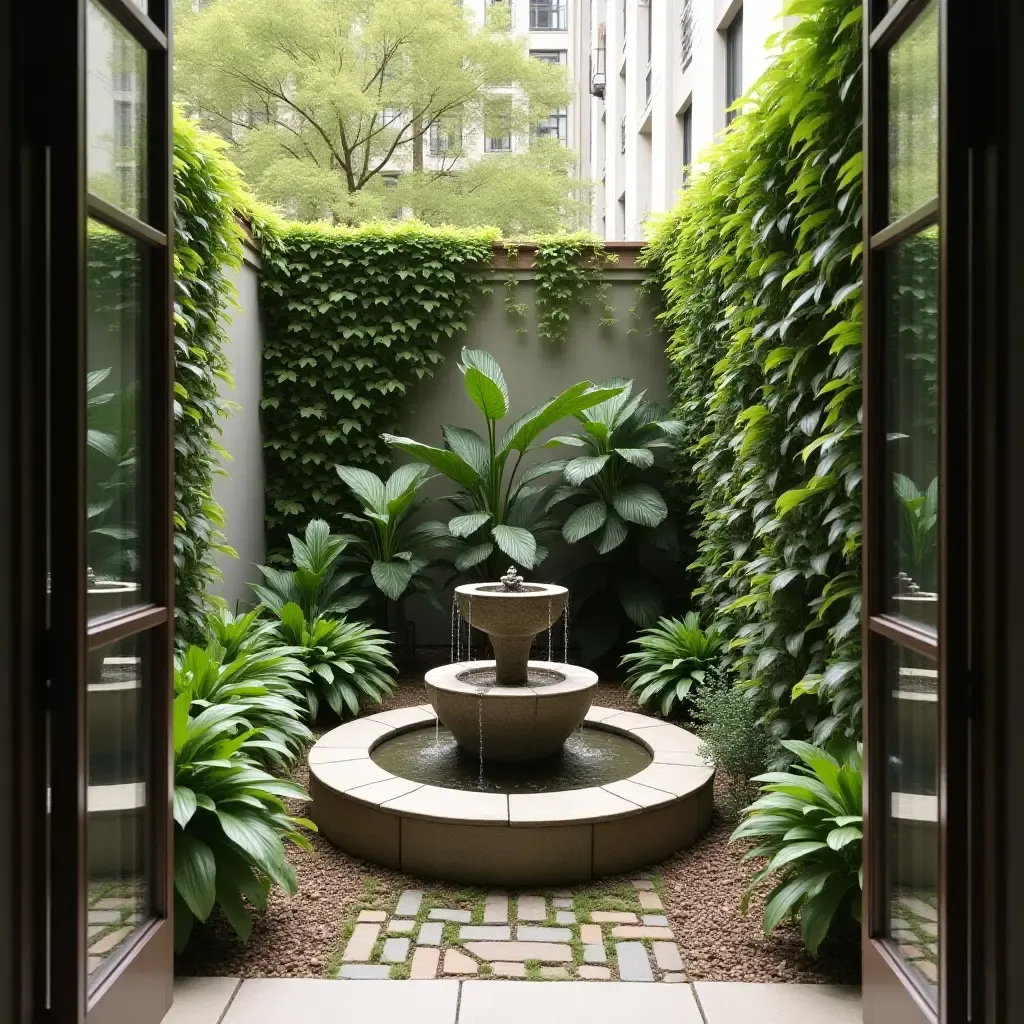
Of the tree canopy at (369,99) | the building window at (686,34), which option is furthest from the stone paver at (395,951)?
the tree canopy at (369,99)

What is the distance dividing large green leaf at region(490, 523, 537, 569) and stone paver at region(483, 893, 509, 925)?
280 cm

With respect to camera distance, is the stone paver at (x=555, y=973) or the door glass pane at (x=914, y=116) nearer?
the door glass pane at (x=914, y=116)

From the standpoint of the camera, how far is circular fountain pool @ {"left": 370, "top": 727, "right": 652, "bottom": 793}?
3.87m

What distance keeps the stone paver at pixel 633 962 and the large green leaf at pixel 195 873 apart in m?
1.13

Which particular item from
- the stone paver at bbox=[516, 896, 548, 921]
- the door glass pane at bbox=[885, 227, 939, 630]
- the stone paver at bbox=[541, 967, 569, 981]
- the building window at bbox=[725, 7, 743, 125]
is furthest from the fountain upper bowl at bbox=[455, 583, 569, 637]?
the building window at bbox=[725, 7, 743, 125]

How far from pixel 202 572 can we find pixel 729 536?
2.44 metres

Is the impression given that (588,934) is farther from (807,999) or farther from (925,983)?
(925,983)

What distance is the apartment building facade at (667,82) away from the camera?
23.0 ft

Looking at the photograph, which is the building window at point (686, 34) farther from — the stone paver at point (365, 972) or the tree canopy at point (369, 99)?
the stone paver at point (365, 972)

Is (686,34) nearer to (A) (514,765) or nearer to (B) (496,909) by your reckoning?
(A) (514,765)

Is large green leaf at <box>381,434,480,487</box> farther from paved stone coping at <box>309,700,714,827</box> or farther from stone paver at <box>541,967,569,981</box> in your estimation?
stone paver at <box>541,967,569,981</box>

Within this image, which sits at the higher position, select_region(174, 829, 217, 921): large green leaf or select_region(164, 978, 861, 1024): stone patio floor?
select_region(174, 829, 217, 921): large green leaf

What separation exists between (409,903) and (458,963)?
482 millimetres

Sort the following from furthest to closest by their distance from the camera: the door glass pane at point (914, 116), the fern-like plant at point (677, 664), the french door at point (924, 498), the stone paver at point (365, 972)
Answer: the fern-like plant at point (677, 664) < the stone paver at point (365, 972) < the door glass pane at point (914, 116) < the french door at point (924, 498)
